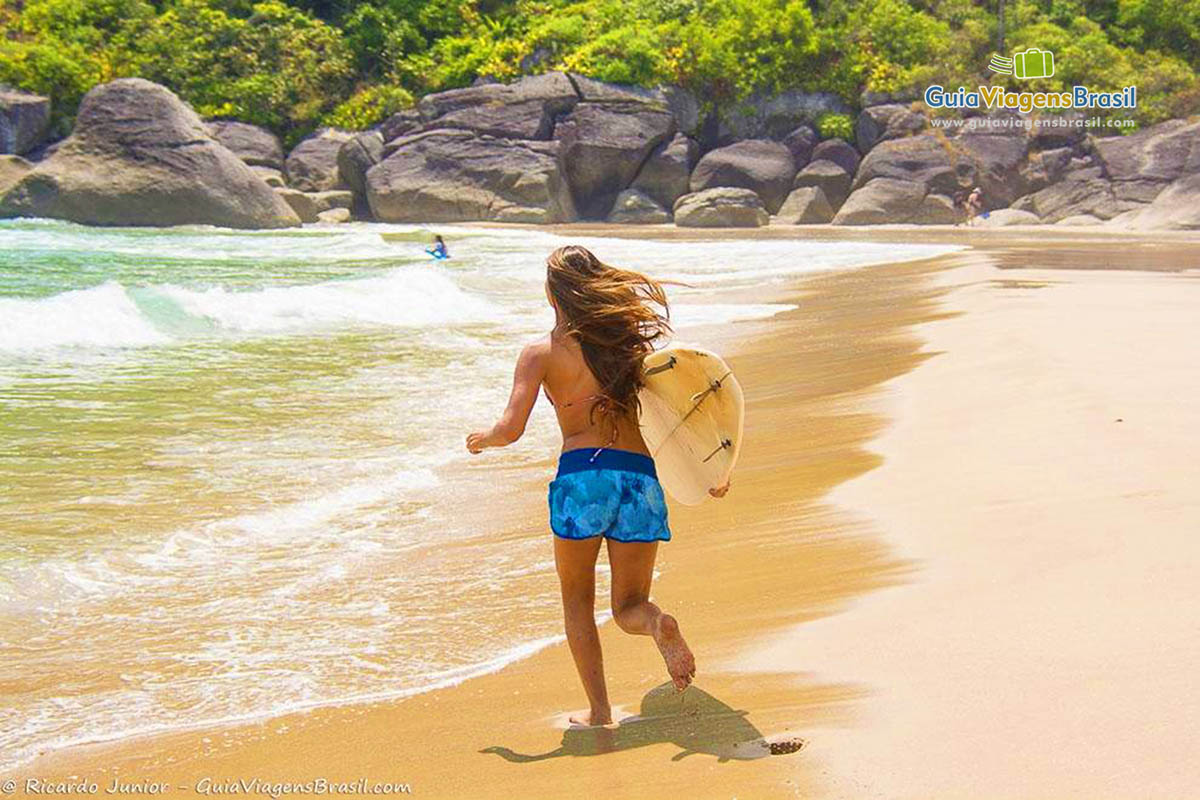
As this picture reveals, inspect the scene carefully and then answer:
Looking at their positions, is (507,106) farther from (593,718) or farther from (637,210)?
(593,718)

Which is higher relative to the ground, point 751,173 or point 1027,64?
point 1027,64

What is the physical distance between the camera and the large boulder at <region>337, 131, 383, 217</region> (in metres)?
36.8

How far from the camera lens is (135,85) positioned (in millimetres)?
30609

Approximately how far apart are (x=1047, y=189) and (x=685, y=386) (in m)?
35.5

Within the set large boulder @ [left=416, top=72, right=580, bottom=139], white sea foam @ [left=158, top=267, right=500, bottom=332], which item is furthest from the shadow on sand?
large boulder @ [left=416, top=72, right=580, bottom=139]

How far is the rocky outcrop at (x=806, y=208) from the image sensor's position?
3578cm

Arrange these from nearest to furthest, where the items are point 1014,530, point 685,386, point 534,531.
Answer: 1. point 685,386
2. point 1014,530
3. point 534,531

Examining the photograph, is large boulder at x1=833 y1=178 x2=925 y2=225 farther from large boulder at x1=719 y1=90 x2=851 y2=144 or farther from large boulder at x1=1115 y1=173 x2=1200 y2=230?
large boulder at x1=1115 y1=173 x2=1200 y2=230

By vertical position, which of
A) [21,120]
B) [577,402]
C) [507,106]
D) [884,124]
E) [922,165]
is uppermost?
[21,120]

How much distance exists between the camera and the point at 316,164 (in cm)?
3809

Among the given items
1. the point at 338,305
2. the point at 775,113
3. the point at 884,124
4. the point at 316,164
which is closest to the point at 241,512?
the point at 338,305

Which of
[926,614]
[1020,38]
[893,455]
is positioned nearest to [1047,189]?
[1020,38]

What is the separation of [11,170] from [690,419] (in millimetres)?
31265

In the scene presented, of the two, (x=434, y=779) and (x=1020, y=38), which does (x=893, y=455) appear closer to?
(x=434, y=779)
